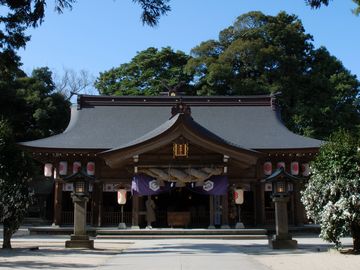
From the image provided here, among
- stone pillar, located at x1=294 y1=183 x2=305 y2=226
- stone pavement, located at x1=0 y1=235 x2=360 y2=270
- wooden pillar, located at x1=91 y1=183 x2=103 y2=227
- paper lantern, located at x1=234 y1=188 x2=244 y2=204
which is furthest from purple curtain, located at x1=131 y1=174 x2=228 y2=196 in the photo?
stone pavement, located at x1=0 y1=235 x2=360 y2=270

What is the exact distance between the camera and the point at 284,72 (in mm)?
36688

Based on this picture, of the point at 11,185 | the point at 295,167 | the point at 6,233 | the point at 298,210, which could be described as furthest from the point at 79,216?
the point at 298,210

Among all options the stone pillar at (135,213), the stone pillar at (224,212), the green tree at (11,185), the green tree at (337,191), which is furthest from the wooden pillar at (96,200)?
the green tree at (337,191)

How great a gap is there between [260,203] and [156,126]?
731 centimetres

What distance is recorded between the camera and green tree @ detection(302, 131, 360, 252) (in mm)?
11570

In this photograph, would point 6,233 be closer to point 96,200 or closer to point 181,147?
point 181,147

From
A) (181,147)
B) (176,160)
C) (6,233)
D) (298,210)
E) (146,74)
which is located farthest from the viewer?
(146,74)

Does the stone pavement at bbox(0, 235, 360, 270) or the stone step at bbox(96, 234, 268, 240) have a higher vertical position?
the stone pavement at bbox(0, 235, 360, 270)

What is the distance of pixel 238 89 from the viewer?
36344 mm

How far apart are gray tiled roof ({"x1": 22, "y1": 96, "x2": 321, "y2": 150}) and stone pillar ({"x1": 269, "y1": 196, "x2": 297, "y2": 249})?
7693 mm

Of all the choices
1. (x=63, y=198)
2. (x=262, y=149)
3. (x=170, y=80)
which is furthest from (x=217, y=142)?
(x=170, y=80)

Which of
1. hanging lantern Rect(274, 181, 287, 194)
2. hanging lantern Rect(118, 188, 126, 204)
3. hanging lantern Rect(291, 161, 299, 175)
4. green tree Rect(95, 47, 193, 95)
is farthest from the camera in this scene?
green tree Rect(95, 47, 193, 95)

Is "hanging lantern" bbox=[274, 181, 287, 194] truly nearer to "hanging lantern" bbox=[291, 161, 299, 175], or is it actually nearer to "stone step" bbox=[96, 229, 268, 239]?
"stone step" bbox=[96, 229, 268, 239]

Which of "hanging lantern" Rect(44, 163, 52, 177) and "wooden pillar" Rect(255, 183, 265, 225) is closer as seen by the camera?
"wooden pillar" Rect(255, 183, 265, 225)
